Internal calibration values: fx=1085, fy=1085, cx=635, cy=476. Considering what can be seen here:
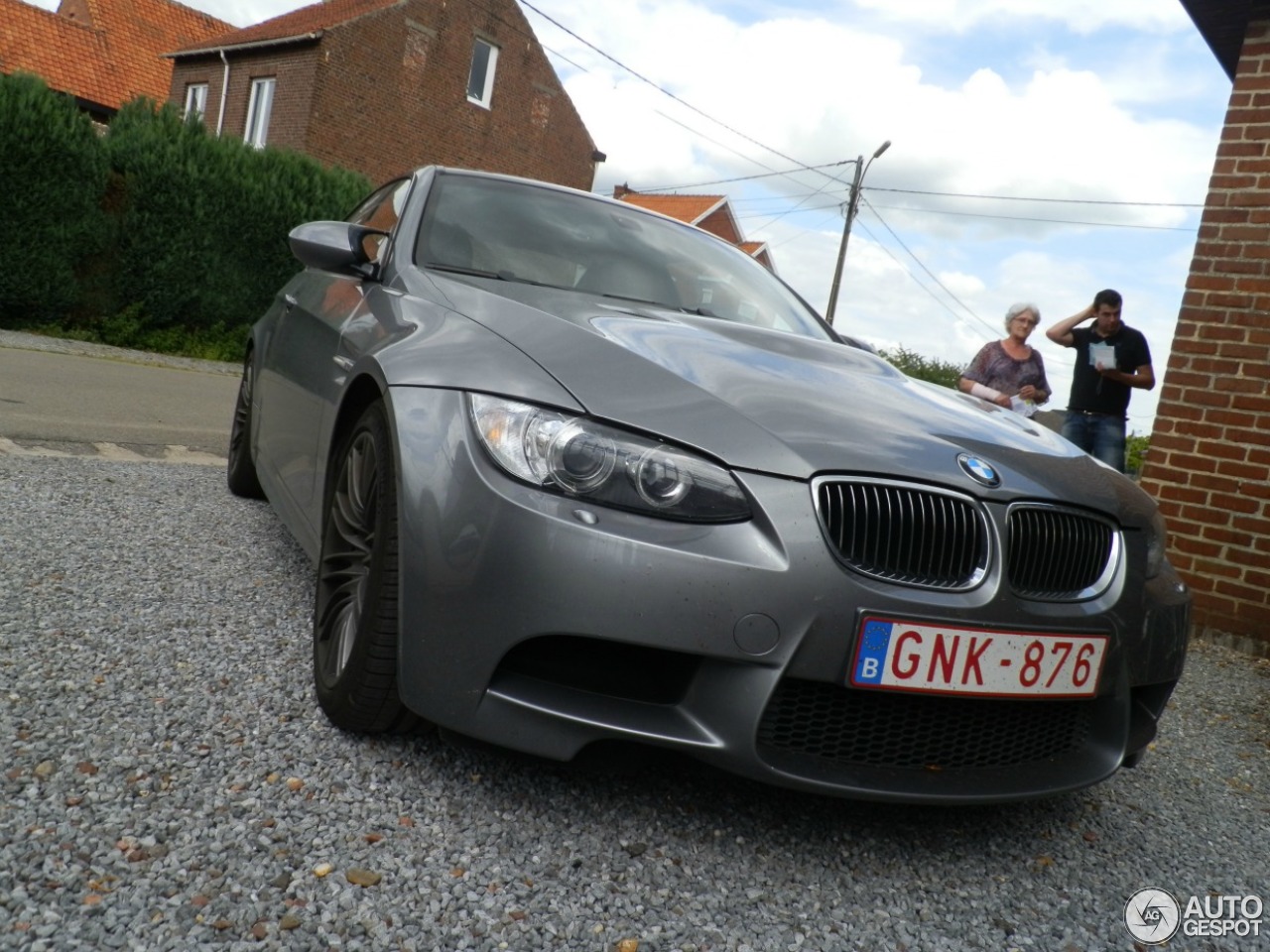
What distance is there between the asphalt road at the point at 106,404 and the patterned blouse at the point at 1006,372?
Answer: 177 inches

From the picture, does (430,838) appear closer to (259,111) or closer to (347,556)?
(347,556)

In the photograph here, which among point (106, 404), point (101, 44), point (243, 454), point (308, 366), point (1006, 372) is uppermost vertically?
point (101, 44)

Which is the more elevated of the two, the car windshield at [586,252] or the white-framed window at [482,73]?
the white-framed window at [482,73]

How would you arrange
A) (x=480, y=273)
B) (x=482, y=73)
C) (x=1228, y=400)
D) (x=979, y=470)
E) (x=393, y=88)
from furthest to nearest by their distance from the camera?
(x=482, y=73) → (x=393, y=88) → (x=1228, y=400) → (x=480, y=273) → (x=979, y=470)

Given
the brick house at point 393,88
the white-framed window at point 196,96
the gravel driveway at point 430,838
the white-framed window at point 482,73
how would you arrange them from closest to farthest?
1. the gravel driveway at point 430,838
2. the brick house at point 393,88
3. the white-framed window at point 482,73
4. the white-framed window at point 196,96

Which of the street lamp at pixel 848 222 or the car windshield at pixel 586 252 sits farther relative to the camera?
the street lamp at pixel 848 222

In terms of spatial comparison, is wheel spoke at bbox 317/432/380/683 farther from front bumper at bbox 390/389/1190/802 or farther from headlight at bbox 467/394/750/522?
headlight at bbox 467/394/750/522

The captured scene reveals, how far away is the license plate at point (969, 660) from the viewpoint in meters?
1.88

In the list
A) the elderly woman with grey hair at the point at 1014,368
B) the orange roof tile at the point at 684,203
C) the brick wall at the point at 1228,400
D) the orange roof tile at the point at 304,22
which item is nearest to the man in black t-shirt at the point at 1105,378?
the elderly woman with grey hair at the point at 1014,368

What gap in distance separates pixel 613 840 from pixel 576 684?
32cm

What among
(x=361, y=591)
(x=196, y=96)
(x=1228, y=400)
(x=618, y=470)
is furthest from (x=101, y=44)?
(x=618, y=470)

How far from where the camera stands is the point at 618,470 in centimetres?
190

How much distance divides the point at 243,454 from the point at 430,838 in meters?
3.06

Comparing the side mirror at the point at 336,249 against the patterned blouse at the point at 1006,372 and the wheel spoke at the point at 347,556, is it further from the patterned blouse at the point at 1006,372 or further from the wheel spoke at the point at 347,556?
the patterned blouse at the point at 1006,372
